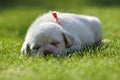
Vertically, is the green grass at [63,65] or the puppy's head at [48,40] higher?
the puppy's head at [48,40]

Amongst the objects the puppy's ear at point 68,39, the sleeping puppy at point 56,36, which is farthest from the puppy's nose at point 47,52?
the puppy's ear at point 68,39

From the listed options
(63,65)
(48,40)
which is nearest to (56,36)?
(48,40)

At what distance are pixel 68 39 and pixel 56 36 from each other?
24cm

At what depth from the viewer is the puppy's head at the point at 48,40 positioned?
7184 mm

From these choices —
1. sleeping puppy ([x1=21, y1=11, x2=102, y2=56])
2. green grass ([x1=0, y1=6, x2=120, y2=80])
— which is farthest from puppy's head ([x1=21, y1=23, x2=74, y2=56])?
green grass ([x1=0, y1=6, x2=120, y2=80])

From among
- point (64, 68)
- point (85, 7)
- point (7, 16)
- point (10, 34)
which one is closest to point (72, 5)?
point (85, 7)

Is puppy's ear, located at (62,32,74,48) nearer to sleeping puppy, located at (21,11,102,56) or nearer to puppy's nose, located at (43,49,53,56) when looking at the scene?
sleeping puppy, located at (21,11,102,56)

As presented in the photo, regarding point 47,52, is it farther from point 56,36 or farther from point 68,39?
point 68,39

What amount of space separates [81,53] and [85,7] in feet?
38.9

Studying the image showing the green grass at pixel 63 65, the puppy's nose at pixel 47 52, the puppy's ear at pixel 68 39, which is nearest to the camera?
the green grass at pixel 63 65

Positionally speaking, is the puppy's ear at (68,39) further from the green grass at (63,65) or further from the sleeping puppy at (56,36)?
the green grass at (63,65)

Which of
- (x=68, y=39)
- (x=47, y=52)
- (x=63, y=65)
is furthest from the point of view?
(x=68, y=39)

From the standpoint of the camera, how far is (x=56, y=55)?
718 centimetres

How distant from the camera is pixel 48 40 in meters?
7.21
